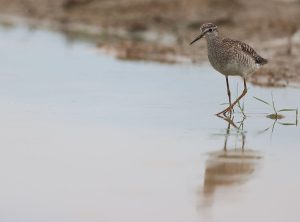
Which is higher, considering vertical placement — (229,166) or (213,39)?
(213,39)

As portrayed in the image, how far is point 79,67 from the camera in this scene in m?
12.9

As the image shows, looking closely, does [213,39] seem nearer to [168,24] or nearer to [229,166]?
[229,166]

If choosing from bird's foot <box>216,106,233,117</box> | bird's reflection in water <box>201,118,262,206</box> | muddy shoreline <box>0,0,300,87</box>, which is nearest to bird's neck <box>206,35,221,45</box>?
bird's foot <box>216,106,233,117</box>

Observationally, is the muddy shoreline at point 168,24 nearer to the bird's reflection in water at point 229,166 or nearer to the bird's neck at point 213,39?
the bird's neck at point 213,39

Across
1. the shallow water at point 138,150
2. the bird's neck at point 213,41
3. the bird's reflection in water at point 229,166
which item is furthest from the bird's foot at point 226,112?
the bird's reflection in water at point 229,166

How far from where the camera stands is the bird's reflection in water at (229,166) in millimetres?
6688

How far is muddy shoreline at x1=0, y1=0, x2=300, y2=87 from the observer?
14586mm

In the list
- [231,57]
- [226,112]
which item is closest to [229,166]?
[226,112]

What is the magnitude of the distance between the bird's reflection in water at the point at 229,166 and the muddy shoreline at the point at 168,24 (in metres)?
4.62

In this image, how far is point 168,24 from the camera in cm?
1830

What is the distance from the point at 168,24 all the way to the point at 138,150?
1079cm

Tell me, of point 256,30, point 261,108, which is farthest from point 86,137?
point 256,30

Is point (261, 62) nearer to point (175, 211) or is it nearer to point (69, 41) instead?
point (175, 211)

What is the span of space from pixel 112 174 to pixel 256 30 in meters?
10.5
